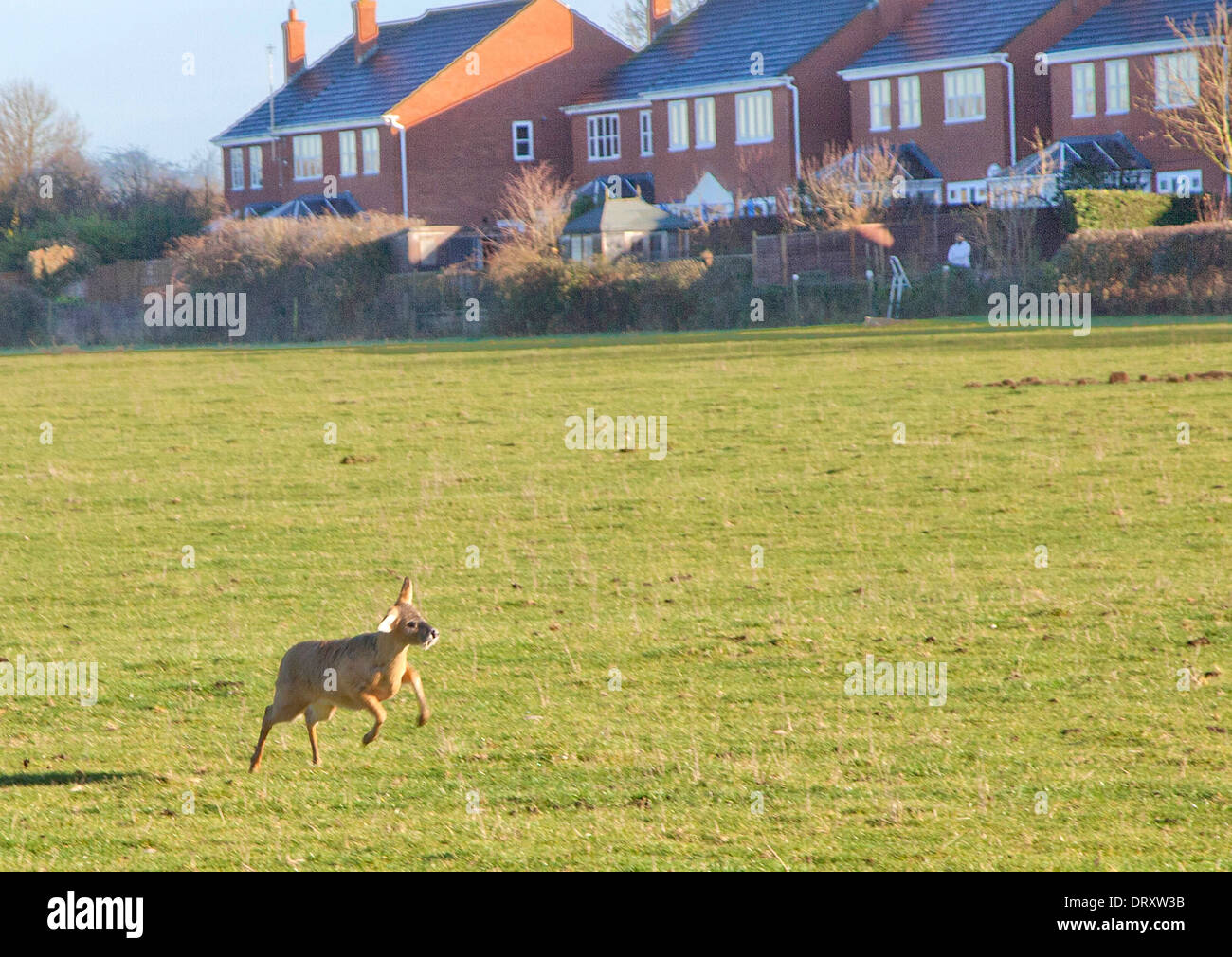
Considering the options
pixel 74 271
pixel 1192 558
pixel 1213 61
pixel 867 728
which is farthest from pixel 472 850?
pixel 74 271

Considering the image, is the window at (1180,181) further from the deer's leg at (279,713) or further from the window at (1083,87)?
the deer's leg at (279,713)

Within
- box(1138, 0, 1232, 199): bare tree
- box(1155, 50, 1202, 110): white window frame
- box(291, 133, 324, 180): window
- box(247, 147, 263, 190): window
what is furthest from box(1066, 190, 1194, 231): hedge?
box(247, 147, 263, 190): window

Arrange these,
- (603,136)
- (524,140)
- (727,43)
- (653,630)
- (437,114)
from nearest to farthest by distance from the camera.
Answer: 1. (653,630)
2. (727,43)
3. (437,114)
4. (603,136)
5. (524,140)

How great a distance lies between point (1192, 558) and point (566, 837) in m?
9.14

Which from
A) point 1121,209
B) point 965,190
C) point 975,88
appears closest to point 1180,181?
point 965,190

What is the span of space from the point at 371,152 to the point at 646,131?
41.2 feet

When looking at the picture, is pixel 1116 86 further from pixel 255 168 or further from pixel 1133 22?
pixel 255 168

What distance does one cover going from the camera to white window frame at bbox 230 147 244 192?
83438 mm

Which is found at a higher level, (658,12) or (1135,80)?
(658,12)

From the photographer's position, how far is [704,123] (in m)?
71.4

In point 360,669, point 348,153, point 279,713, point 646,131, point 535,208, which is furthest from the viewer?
point 348,153

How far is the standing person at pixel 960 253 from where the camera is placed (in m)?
50.1

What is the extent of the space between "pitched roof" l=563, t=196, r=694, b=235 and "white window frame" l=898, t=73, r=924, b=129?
11098 millimetres

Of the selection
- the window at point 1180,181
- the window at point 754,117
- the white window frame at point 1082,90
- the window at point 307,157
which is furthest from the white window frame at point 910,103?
the window at point 307,157
